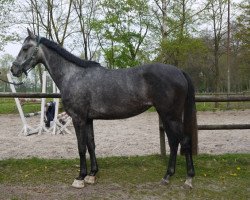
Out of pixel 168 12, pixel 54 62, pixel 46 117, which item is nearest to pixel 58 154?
pixel 54 62

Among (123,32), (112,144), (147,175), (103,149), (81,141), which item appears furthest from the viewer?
(123,32)

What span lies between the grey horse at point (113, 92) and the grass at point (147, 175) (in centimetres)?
25

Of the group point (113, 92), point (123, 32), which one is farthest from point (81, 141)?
point (123, 32)

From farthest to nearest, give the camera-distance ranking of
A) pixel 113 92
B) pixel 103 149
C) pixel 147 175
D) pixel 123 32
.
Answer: pixel 123 32
pixel 103 149
pixel 147 175
pixel 113 92

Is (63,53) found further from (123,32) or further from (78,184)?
(123,32)

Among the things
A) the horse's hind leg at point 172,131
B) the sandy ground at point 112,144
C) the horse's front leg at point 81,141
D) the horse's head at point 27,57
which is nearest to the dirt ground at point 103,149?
the sandy ground at point 112,144

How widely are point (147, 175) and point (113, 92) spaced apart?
146 centimetres

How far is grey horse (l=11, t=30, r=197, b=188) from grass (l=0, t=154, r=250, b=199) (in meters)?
0.25

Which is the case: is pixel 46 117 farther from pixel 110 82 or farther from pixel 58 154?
pixel 110 82

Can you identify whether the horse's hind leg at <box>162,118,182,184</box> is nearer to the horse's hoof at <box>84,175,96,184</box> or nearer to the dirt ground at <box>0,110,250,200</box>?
the dirt ground at <box>0,110,250,200</box>

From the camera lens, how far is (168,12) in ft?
63.9

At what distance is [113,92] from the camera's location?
14.5ft

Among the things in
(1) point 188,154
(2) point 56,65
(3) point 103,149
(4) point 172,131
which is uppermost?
(2) point 56,65

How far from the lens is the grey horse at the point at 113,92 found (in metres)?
4.29
